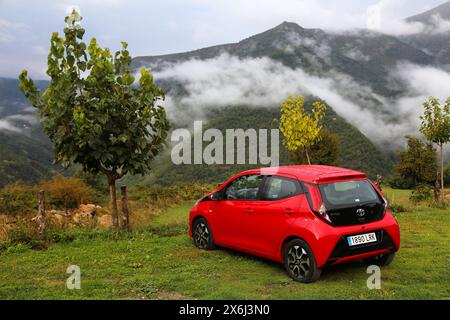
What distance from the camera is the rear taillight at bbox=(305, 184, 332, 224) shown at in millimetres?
6379

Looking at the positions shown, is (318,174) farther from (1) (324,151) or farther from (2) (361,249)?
(1) (324,151)

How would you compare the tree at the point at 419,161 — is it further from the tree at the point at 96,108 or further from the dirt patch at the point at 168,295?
the dirt patch at the point at 168,295

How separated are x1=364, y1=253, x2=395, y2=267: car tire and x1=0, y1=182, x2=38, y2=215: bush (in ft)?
48.1

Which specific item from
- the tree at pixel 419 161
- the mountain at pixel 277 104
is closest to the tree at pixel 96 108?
the tree at pixel 419 161

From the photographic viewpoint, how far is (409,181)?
4650 centimetres

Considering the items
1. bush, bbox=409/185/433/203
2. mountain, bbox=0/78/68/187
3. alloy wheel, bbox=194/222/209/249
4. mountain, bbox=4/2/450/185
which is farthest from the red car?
mountain, bbox=0/78/68/187

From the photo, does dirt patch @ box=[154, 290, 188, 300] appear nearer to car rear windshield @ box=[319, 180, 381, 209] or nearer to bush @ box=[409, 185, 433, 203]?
car rear windshield @ box=[319, 180, 381, 209]

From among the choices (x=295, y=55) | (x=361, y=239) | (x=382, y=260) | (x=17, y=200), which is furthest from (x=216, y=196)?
(x=295, y=55)

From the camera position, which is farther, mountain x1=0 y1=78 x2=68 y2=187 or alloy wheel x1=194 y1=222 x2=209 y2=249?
mountain x1=0 y1=78 x2=68 y2=187

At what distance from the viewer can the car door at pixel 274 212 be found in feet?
22.3

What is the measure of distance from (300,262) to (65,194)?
1711 cm

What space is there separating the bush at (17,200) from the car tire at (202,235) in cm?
1123
